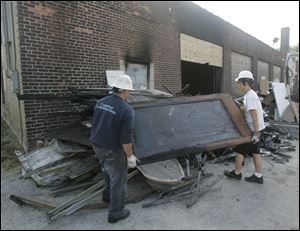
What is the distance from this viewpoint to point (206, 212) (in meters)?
3.91

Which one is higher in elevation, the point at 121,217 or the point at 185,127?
the point at 185,127

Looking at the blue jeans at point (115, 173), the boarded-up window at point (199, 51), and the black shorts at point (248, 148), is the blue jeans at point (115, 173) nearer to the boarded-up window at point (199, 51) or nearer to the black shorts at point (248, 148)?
the black shorts at point (248, 148)

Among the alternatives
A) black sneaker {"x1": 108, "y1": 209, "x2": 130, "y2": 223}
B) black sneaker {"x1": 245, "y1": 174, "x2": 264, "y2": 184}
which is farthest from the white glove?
black sneaker {"x1": 245, "y1": 174, "x2": 264, "y2": 184}

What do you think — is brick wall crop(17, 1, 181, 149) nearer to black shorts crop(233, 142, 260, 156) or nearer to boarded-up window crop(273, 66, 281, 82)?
black shorts crop(233, 142, 260, 156)

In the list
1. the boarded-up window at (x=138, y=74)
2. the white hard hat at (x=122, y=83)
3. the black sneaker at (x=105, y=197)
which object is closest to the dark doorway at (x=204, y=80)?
the boarded-up window at (x=138, y=74)

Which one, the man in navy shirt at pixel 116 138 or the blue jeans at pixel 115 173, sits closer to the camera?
the man in navy shirt at pixel 116 138

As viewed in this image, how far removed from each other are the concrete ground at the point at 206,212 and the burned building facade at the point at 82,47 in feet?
7.23

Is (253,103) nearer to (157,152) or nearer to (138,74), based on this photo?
(157,152)

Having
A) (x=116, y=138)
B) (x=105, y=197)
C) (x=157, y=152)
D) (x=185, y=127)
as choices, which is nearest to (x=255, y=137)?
(x=185, y=127)

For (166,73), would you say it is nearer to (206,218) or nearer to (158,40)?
(158,40)

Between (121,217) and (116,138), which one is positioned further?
(121,217)

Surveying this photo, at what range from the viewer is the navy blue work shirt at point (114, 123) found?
3445 mm

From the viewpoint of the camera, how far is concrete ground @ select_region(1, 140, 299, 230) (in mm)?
3623

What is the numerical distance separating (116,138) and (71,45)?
404cm
